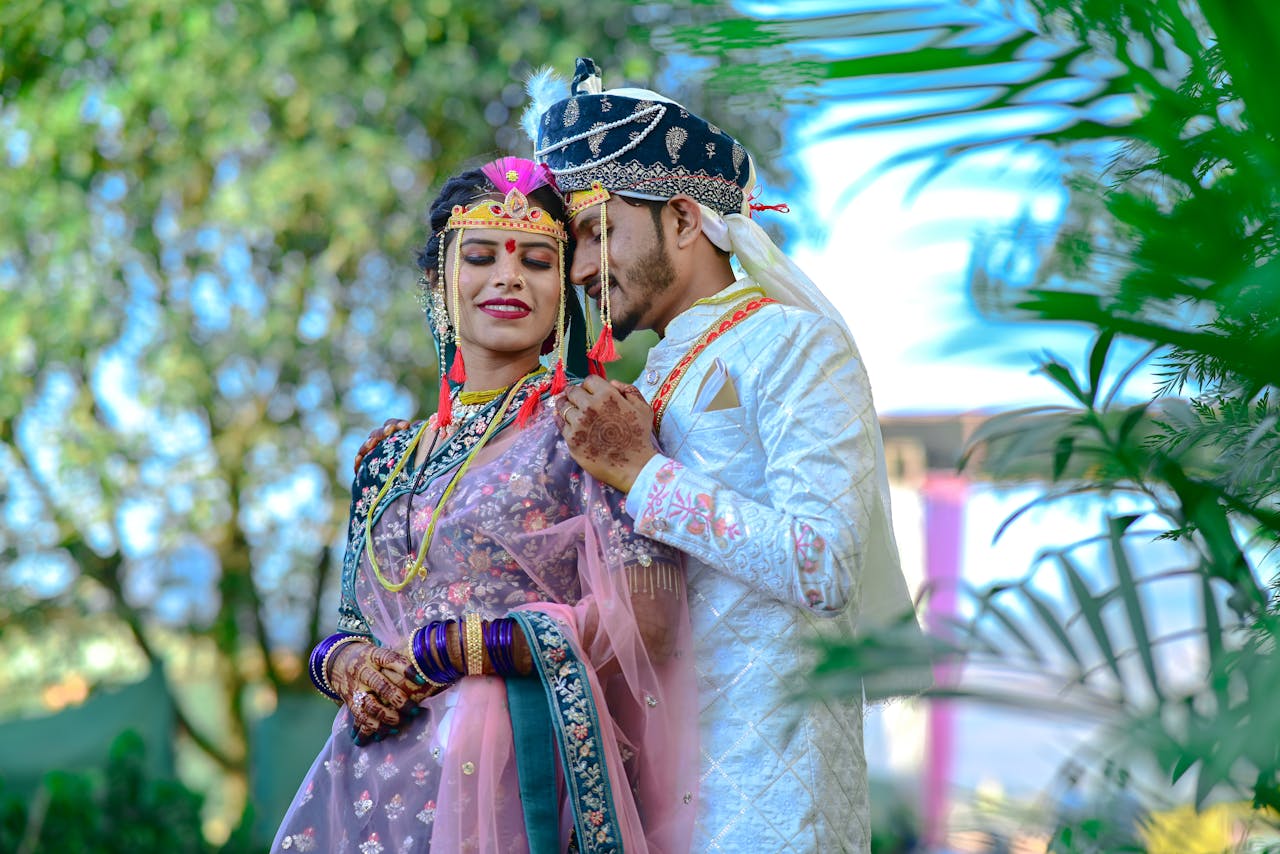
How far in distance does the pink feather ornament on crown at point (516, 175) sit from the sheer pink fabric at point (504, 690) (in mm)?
472

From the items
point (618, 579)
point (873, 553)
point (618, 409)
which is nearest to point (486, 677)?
point (618, 579)

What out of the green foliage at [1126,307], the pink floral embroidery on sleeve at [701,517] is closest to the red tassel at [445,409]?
the pink floral embroidery on sleeve at [701,517]

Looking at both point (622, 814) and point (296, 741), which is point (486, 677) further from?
point (296, 741)

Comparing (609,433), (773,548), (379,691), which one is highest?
(609,433)

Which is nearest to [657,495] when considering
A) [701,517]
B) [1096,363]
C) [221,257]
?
[701,517]

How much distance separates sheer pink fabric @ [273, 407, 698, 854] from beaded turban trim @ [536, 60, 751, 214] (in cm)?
50

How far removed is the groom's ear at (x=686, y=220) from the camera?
2.76m

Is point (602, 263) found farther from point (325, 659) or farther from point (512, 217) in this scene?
point (325, 659)

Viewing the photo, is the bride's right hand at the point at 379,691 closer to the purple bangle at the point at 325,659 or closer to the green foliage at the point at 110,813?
the purple bangle at the point at 325,659

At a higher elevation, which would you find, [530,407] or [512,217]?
[512,217]

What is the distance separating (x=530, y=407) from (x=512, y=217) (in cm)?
36

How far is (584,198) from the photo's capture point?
277 centimetres

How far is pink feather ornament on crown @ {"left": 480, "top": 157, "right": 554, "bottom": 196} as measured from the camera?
2.77m

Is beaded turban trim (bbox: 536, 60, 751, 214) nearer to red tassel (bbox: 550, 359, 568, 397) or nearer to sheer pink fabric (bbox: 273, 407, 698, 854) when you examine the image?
red tassel (bbox: 550, 359, 568, 397)
